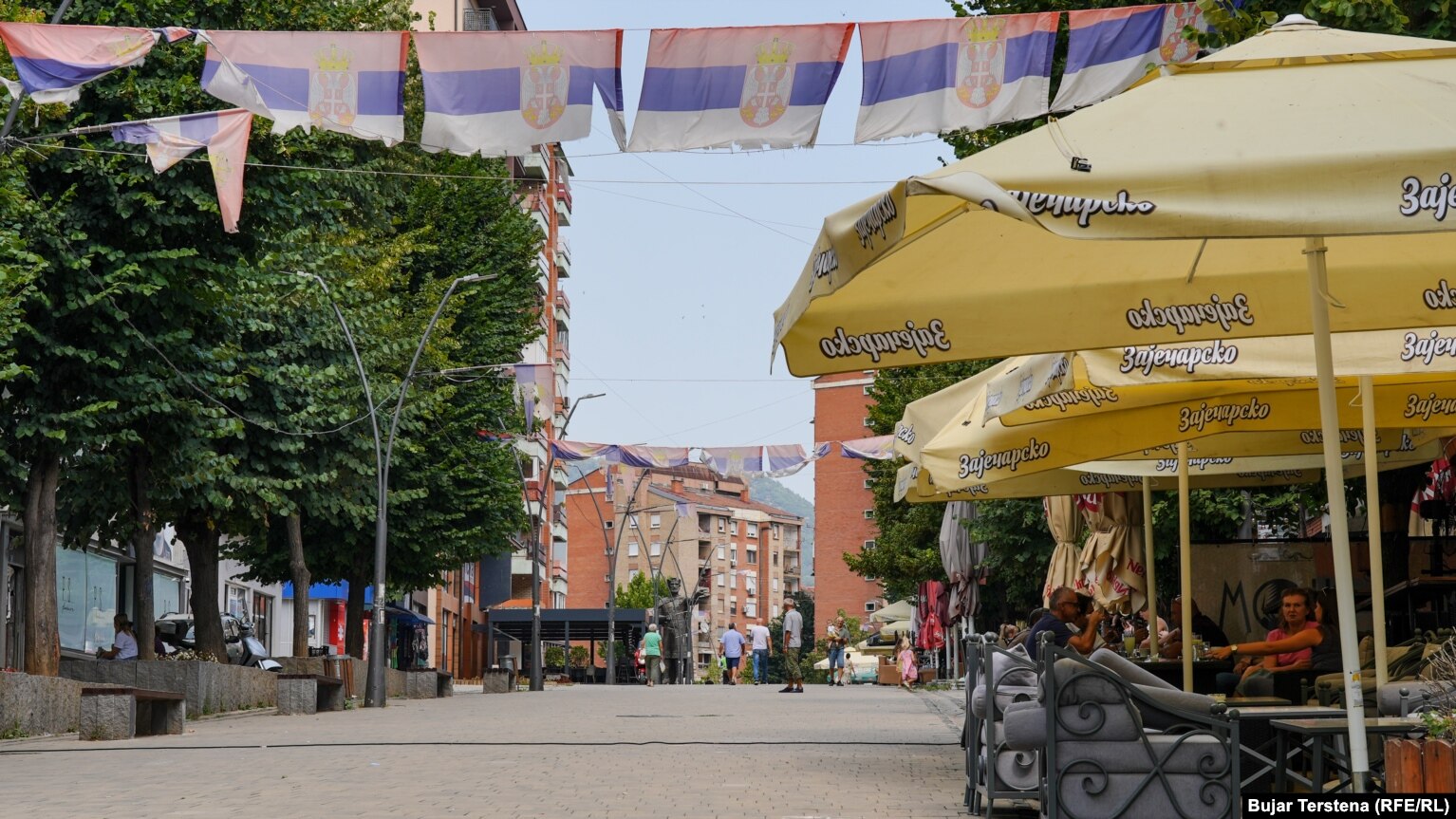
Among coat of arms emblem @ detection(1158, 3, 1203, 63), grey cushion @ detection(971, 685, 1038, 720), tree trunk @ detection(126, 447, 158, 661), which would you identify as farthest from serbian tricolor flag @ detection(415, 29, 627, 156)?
tree trunk @ detection(126, 447, 158, 661)

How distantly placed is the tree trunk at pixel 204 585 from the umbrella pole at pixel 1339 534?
2258cm

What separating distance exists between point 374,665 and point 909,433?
801 inches

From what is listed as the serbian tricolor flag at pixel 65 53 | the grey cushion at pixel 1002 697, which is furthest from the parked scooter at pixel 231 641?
the grey cushion at pixel 1002 697

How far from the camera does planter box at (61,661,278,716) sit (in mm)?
23672

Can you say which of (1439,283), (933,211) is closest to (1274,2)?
(1439,283)

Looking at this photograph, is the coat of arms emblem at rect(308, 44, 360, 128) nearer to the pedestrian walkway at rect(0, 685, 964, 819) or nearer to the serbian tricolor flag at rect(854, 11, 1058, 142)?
the serbian tricolor flag at rect(854, 11, 1058, 142)

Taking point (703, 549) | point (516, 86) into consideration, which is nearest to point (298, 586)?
point (516, 86)

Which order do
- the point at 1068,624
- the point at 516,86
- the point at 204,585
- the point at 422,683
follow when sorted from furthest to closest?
the point at 422,683, the point at 204,585, the point at 516,86, the point at 1068,624

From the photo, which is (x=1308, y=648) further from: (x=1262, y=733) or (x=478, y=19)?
(x=478, y=19)

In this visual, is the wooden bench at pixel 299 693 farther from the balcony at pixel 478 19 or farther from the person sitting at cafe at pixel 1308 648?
the balcony at pixel 478 19

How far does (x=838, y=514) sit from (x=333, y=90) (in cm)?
11556

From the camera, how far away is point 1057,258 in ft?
28.2

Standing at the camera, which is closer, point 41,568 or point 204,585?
point 41,568

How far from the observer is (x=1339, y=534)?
21.9 ft
